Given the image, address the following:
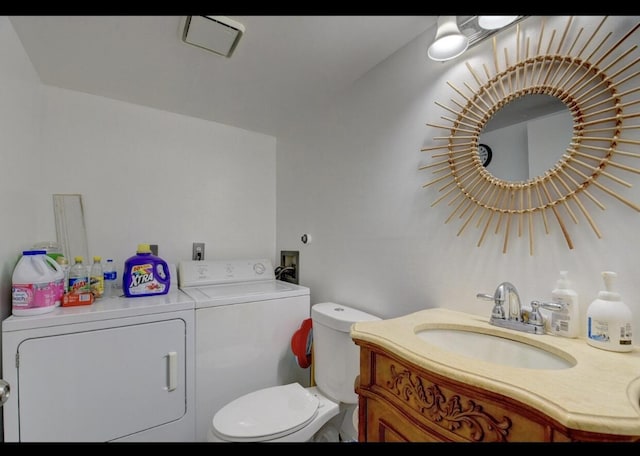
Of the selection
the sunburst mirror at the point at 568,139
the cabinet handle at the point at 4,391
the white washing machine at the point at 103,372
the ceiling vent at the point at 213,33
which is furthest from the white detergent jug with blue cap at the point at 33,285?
the sunburst mirror at the point at 568,139

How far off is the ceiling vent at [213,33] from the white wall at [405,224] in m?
0.77

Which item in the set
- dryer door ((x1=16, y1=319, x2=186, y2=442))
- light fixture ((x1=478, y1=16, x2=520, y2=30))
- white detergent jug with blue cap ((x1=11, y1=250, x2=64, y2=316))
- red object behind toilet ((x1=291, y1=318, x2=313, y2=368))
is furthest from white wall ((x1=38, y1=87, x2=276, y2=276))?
light fixture ((x1=478, y1=16, x2=520, y2=30))

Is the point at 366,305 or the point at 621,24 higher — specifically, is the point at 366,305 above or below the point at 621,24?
below

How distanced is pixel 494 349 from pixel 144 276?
72.2 inches

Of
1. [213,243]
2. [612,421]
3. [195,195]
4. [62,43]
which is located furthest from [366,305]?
[62,43]

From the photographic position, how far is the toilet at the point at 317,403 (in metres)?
1.25

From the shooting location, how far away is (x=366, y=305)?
1.67 m

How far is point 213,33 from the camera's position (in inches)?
52.4

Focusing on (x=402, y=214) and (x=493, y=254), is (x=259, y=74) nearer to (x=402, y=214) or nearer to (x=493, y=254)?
(x=402, y=214)

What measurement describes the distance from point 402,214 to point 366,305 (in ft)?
1.88

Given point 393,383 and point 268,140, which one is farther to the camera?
point 268,140

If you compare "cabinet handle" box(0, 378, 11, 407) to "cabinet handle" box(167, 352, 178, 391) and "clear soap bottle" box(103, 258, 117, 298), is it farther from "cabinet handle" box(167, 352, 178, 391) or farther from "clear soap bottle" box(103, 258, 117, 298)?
"clear soap bottle" box(103, 258, 117, 298)

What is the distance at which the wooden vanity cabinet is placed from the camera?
583mm

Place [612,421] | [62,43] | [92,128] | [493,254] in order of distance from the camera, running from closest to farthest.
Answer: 1. [612,421]
2. [493,254]
3. [62,43]
4. [92,128]
